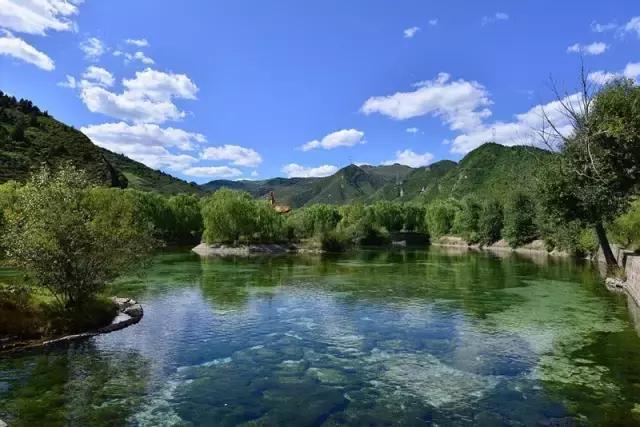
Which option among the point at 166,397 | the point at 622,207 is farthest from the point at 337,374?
the point at 622,207

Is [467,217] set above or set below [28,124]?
below

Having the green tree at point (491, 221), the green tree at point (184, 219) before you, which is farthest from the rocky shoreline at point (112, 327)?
the green tree at point (491, 221)

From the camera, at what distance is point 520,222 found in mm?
112812

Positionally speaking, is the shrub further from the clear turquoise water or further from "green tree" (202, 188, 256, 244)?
"green tree" (202, 188, 256, 244)

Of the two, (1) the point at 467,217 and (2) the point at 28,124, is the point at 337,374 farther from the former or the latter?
(2) the point at 28,124

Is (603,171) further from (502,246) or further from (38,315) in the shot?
(502,246)

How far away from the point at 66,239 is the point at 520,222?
104709mm

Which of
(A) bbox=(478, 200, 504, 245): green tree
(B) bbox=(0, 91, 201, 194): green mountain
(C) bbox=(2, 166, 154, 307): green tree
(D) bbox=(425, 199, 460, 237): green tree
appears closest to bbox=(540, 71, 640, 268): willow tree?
(C) bbox=(2, 166, 154, 307): green tree

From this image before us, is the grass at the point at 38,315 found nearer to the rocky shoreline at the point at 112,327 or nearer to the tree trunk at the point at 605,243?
the rocky shoreline at the point at 112,327

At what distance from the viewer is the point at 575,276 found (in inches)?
2208

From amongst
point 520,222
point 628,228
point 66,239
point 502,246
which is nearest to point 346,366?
point 66,239

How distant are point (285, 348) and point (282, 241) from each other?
96.6 meters

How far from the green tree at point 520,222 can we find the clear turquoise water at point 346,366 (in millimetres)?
74721

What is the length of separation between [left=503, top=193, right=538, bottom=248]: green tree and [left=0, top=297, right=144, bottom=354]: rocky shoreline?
96.4 meters
